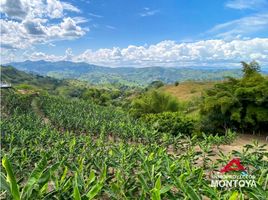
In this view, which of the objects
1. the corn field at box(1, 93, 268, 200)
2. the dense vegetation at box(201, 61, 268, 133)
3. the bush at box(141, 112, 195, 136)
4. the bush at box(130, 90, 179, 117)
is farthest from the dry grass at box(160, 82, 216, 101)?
the bush at box(141, 112, 195, 136)

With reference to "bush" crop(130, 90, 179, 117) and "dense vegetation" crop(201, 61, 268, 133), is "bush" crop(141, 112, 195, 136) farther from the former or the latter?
"bush" crop(130, 90, 179, 117)

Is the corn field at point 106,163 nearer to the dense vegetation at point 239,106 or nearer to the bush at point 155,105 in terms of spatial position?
the bush at point 155,105

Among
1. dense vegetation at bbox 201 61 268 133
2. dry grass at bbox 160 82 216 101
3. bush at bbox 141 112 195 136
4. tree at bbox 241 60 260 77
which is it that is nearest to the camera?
dense vegetation at bbox 201 61 268 133

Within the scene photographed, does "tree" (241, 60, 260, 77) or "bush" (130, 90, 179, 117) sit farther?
"bush" (130, 90, 179, 117)

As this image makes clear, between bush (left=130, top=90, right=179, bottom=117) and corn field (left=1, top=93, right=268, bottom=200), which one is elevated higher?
corn field (left=1, top=93, right=268, bottom=200)

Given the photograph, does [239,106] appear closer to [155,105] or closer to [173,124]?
[173,124]

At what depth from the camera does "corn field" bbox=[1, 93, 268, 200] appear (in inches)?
157

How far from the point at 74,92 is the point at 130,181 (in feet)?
386

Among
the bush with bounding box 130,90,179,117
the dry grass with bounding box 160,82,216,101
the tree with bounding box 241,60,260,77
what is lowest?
the dry grass with bounding box 160,82,216,101

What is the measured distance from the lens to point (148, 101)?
38.7 metres

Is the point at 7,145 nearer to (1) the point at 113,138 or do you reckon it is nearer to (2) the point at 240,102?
(1) the point at 113,138

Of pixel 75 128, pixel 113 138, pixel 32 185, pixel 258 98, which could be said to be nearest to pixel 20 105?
pixel 75 128

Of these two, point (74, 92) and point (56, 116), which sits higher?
point (56, 116)

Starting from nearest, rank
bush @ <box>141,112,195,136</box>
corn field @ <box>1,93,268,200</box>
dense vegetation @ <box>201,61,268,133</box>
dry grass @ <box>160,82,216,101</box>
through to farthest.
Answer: corn field @ <box>1,93,268,200</box>
dense vegetation @ <box>201,61,268,133</box>
bush @ <box>141,112,195,136</box>
dry grass @ <box>160,82,216,101</box>
